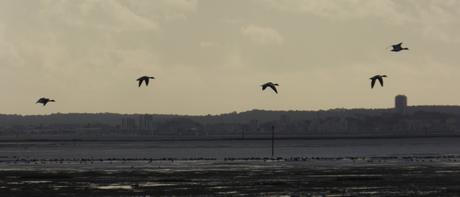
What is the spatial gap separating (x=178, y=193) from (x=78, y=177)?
20.5m

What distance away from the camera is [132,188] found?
63.6 metres

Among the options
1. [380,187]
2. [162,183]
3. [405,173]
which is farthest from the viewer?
[405,173]

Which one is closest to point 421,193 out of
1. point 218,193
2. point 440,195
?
point 440,195

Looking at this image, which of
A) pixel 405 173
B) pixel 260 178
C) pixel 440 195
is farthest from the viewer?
pixel 405 173

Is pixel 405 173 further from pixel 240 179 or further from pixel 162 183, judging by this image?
pixel 162 183

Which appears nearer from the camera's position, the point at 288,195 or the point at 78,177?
the point at 288,195

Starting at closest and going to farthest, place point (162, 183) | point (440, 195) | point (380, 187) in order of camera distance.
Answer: point (440, 195) → point (380, 187) → point (162, 183)

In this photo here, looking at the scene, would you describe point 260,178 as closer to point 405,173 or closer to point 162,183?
point 162,183

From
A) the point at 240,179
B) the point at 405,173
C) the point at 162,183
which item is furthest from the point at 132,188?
the point at 405,173

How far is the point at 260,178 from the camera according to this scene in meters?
72.9

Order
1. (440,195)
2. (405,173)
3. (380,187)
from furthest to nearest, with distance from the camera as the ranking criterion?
1. (405,173)
2. (380,187)
3. (440,195)

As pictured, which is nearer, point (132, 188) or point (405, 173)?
point (132, 188)

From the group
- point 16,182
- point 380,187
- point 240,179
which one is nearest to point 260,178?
point 240,179

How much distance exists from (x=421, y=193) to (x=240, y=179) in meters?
17.7
